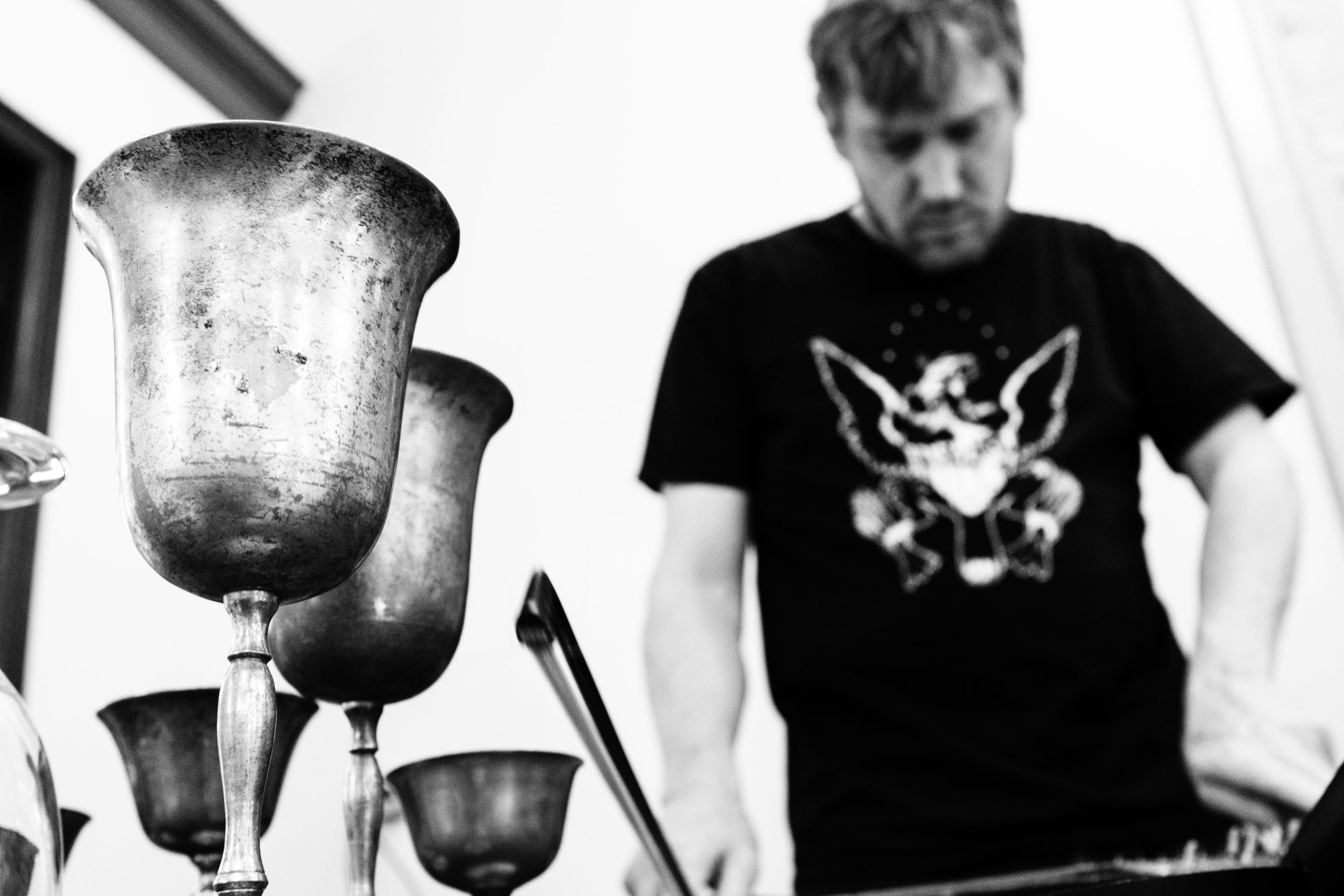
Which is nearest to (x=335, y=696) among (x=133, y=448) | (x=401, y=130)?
(x=133, y=448)

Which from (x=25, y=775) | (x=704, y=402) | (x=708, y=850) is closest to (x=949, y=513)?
(x=704, y=402)

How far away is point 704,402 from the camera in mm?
1108

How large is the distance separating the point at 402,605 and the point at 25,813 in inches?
6.0

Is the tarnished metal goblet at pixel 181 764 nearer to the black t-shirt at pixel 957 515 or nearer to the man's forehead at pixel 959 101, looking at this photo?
the black t-shirt at pixel 957 515

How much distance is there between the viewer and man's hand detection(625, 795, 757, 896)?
791mm

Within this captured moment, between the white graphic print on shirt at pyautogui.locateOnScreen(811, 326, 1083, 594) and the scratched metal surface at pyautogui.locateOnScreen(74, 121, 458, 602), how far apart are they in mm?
648

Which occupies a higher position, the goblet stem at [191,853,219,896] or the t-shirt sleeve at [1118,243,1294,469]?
the t-shirt sleeve at [1118,243,1294,469]

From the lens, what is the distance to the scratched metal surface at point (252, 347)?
39 centimetres

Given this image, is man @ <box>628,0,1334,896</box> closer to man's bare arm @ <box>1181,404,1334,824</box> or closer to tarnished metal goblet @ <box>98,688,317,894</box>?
man's bare arm @ <box>1181,404,1334,824</box>

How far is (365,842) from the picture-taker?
53 cm

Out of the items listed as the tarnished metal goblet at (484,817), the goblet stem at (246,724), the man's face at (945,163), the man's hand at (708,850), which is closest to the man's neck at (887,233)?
the man's face at (945,163)

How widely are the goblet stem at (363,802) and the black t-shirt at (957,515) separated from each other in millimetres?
456

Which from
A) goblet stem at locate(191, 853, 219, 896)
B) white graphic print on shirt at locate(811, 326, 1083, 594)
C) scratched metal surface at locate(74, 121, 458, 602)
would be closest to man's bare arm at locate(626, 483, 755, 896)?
white graphic print on shirt at locate(811, 326, 1083, 594)

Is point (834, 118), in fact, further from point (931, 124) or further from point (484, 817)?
point (484, 817)
